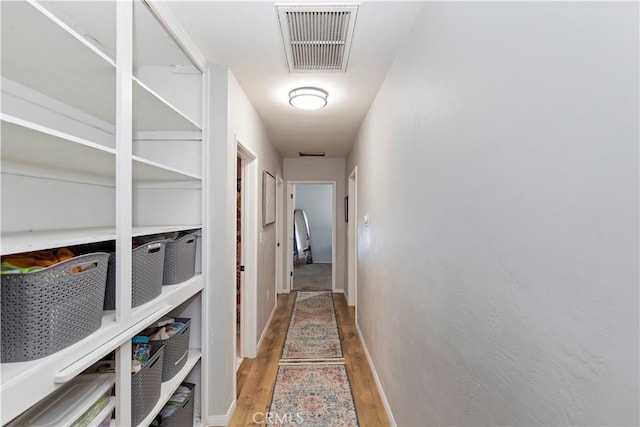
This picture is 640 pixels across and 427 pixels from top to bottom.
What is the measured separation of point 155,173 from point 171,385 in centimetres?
114

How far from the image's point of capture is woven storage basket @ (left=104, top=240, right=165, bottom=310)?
3.94ft

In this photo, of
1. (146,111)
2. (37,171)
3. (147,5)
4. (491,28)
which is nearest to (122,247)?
(37,171)

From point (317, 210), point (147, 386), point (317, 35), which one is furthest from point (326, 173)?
point (147, 386)

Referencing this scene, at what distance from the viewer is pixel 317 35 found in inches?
64.4

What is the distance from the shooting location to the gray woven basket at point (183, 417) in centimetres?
161

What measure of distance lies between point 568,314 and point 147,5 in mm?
1864

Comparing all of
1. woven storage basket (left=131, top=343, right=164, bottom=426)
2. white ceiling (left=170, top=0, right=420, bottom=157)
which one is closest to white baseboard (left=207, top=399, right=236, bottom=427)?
woven storage basket (left=131, top=343, right=164, bottom=426)

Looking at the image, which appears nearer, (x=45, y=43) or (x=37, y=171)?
(x=45, y=43)

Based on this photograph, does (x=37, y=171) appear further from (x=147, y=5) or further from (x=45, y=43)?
(x=147, y=5)

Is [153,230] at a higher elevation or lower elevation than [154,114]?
lower

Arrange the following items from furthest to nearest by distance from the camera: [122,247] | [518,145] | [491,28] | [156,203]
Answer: [156,203] < [122,247] < [491,28] < [518,145]

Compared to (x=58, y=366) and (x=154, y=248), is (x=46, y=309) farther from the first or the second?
(x=154, y=248)

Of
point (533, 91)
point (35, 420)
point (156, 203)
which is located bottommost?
point (35, 420)

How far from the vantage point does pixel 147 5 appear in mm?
1325
